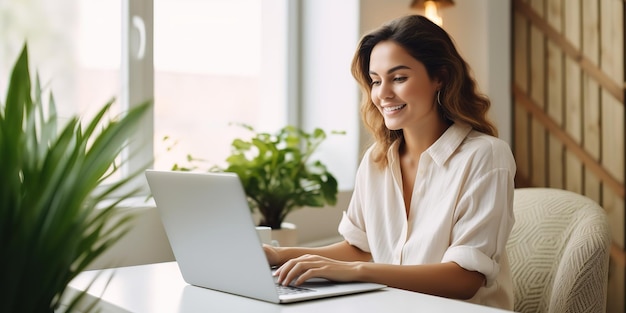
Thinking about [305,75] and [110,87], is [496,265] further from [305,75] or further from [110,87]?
[305,75]

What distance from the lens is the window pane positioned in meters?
3.11

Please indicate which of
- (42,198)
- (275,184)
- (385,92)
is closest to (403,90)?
(385,92)

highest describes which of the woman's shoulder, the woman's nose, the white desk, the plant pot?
the woman's nose

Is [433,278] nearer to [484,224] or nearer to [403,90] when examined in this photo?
[484,224]

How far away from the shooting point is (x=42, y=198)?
0.65 m

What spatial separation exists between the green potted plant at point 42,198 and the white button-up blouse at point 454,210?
1147 millimetres

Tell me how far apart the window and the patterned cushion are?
1.19 metres

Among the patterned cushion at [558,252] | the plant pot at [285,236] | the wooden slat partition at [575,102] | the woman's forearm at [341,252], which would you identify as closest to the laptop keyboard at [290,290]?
the woman's forearm at [341,252]

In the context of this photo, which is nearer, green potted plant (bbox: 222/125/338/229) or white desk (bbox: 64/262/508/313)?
white desk (bbox: 64/262/508/313)

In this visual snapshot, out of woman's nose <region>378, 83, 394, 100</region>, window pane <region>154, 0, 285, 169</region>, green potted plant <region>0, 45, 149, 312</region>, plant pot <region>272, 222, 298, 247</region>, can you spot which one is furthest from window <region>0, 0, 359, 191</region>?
green potted plant <region>0, 45, 149, 312</region>

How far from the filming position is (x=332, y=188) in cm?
284

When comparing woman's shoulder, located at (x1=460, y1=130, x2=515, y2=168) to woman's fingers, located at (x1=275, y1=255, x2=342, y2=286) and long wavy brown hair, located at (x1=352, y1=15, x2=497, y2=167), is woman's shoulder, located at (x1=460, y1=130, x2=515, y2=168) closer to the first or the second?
long wavy brown hair, located at (x1=352, y1=15, x2=497, y2=167)

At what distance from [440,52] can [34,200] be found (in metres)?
1.47

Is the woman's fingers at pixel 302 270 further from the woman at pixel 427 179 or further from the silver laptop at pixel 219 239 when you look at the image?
the woman at pixel 427 179
